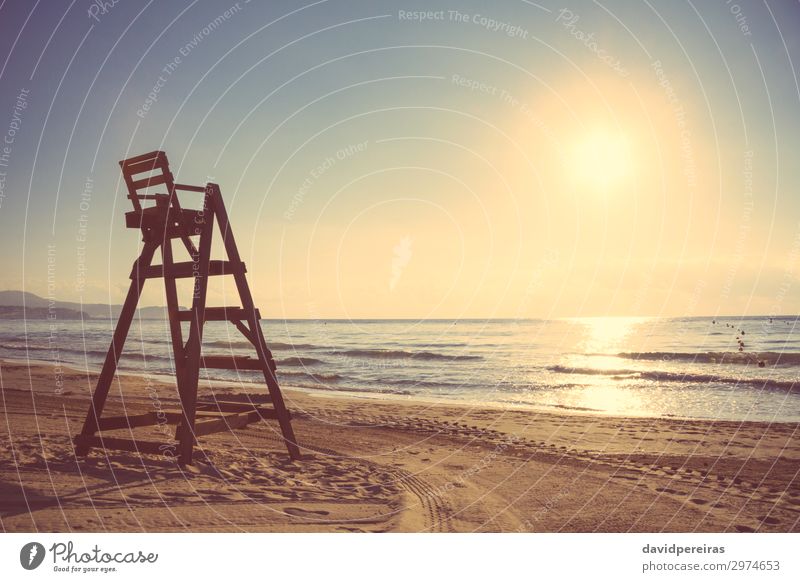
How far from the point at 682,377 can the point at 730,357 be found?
9.88 metres

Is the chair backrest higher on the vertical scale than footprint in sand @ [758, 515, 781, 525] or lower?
higher

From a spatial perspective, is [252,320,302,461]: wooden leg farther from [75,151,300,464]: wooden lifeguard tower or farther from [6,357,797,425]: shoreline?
[6,357,797,425]: shoreline

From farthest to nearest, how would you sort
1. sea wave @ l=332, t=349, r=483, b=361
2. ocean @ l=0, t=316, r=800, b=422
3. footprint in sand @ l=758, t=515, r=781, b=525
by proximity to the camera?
sea wave @ l=332, t=349, r=483, b=361 < ocean @ l=0, t=316, r=800, b=422 < footprint in sand @ l=758, t=515, r=781, b=525

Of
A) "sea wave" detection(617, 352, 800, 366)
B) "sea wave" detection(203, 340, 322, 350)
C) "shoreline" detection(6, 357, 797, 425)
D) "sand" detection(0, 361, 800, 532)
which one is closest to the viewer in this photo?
"sand" detection(0, 361, 800, 532)

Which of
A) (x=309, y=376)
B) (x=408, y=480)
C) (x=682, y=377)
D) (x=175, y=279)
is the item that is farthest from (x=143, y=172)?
(x=682, y=377)

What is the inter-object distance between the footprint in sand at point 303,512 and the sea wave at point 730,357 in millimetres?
32046

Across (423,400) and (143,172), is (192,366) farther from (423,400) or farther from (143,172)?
(423,400)

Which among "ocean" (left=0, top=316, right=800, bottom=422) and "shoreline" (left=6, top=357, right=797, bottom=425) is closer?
"shoreline" (left=6, top=357, right=797, bottom=425)

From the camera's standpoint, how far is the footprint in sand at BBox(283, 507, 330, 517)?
244 inches

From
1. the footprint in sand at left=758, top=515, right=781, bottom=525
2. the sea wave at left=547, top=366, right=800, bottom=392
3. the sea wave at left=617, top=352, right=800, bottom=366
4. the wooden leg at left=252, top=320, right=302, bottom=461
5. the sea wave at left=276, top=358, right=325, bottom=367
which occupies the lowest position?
the sea wave at left=276, top=358, right=325, bottom=367

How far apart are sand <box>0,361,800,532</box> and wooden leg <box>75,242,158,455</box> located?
0.49 m

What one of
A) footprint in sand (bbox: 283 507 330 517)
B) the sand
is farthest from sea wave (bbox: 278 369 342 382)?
footprint in sand (bbox: 283 507 330 517)
